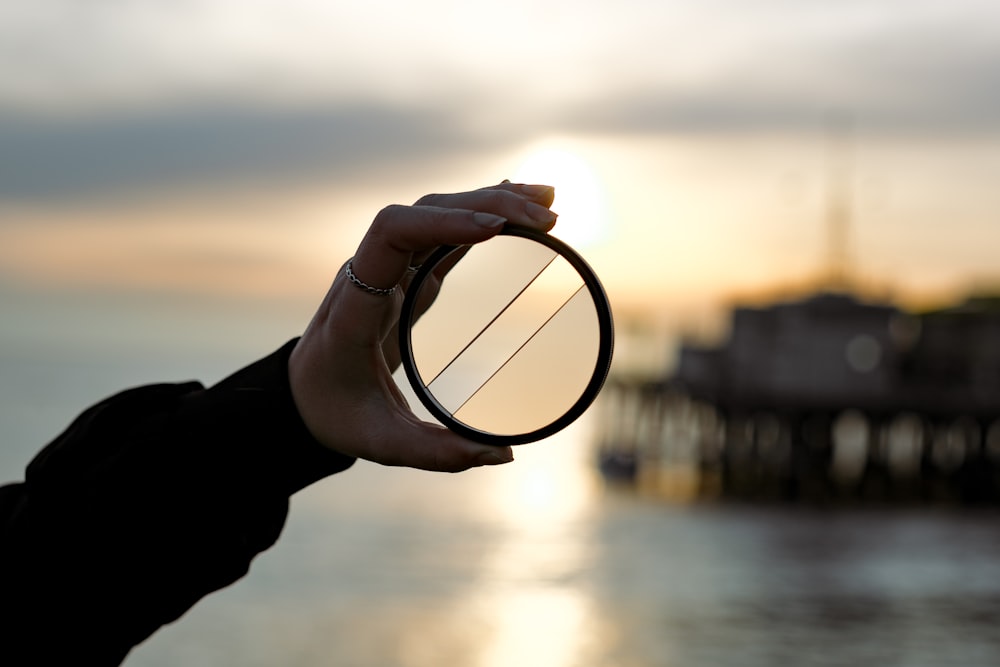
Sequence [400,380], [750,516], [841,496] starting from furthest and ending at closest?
[841,496], [750,516], [400,380]

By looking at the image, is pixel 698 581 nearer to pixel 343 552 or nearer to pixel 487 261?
pixel 343 552

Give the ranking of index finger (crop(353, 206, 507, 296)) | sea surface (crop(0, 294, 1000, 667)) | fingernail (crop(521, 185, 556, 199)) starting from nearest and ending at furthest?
1. index finger (crop(353, 206, 507, 296))
2. fingernail (crop(521, 185, 556, 199))
3. sea surface (crop(0, 294, 1000, 667))

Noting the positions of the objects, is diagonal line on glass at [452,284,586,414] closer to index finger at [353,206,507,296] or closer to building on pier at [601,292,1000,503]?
index finger at [353,206,507,296]

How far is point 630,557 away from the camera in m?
45.4

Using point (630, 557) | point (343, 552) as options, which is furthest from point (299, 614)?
point (630, 557)

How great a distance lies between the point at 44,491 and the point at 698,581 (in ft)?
131

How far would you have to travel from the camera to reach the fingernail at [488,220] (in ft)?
5.09

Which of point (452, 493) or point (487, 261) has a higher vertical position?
point (487, 261)

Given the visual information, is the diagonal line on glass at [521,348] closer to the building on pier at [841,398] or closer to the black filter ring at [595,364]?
the black filter ring at [595,364]

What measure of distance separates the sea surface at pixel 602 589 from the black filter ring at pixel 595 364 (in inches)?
1072

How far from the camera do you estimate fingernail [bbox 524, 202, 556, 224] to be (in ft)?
5.29

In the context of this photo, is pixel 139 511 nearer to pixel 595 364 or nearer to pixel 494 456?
pixel 494 456

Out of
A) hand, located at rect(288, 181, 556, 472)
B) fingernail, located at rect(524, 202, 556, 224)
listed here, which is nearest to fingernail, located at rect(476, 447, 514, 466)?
hand, located at rect(288, 181, 556, 472)

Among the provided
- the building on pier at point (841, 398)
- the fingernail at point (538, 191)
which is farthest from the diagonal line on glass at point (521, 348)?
the building on pier at point (841, 398)
